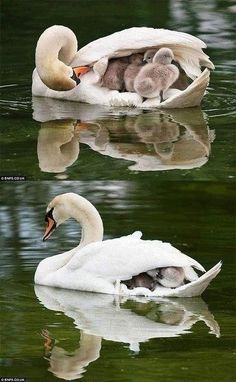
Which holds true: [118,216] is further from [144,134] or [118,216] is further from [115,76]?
[115,76]

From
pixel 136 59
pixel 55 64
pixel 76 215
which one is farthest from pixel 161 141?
pixel 55 64

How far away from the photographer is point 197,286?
870 centimetres

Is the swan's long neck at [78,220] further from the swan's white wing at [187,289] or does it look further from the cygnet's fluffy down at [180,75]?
the cygnet's fluffy down at [180,75]

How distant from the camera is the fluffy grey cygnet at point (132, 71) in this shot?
34.0ft

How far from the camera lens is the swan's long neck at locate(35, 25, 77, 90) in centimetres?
1053

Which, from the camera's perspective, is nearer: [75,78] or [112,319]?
[112,319]

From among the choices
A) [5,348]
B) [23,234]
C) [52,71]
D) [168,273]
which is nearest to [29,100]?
[52,71]

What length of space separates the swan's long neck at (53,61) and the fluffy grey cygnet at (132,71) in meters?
0.33

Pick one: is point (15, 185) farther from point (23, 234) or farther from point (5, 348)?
point (5, 348)

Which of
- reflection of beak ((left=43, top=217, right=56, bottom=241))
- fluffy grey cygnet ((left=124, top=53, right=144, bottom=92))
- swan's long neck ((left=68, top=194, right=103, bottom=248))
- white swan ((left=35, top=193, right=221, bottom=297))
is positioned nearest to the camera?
white swan ((left=35, top=193, right=221, bottom=297))

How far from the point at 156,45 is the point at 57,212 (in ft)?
4.11

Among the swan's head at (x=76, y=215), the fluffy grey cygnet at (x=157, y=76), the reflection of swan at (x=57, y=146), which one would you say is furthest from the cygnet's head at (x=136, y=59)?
the swan's head at (x=76, y=215)

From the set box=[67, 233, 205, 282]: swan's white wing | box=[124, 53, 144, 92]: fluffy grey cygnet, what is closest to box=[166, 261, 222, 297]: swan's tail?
box=[67, 233, 205, 282]: swan's white wing

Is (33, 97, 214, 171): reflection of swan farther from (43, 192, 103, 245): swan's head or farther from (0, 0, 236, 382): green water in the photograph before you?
(43, 192, 103, 245): swan's head
